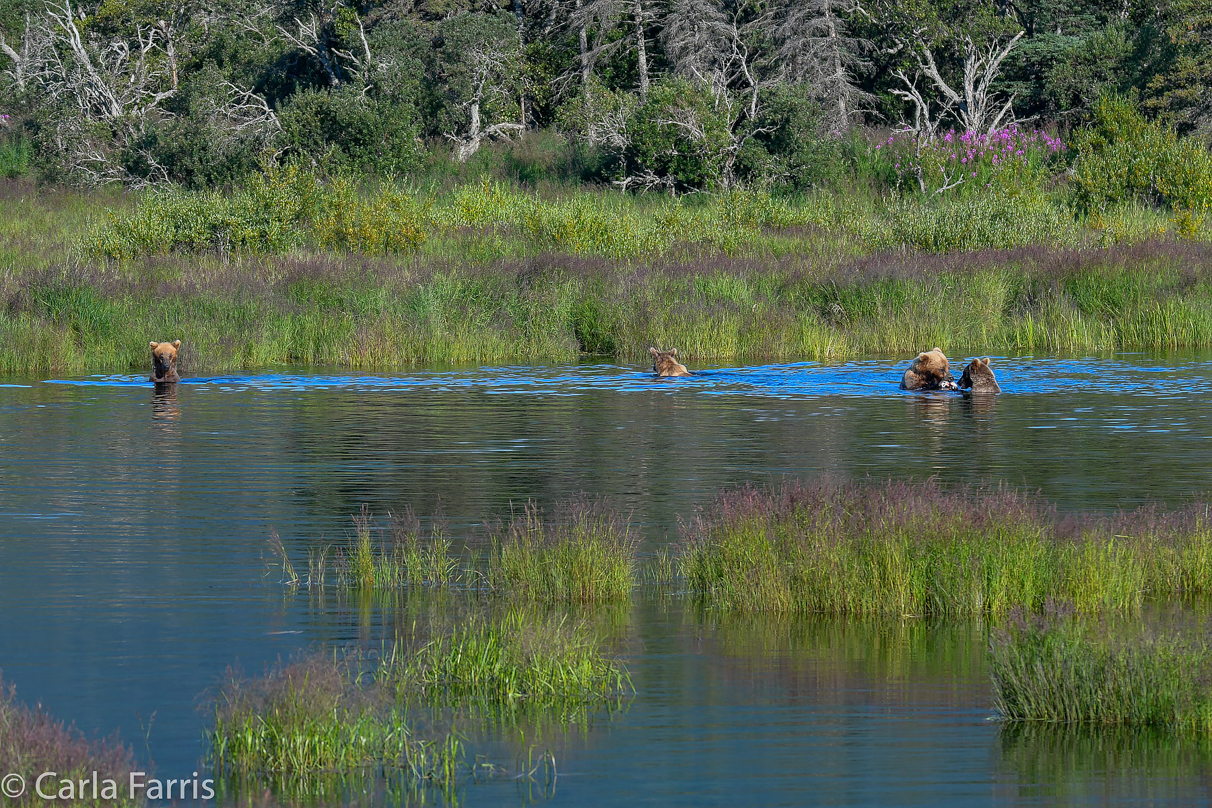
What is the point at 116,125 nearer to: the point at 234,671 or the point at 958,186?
the point at 958,186

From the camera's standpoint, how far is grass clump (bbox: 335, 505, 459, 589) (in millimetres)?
10039

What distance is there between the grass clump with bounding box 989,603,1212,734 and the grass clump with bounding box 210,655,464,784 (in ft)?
8.65

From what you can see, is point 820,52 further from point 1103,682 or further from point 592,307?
point 1103,682

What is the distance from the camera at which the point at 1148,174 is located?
37125 mm

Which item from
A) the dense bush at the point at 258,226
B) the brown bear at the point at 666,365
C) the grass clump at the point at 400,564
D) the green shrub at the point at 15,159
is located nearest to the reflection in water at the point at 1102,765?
the grass clump at the point at 400,564

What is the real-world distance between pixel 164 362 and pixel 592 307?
8013mm

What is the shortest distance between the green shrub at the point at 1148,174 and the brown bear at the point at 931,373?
16.2 metres

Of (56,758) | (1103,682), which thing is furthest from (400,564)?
(1103,682)

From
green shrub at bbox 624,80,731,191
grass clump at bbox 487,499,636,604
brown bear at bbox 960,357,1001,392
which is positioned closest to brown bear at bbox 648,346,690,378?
brown bear at bbox 960,357,1001,392

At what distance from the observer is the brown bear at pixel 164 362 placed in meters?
22.5

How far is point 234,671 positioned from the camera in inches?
305

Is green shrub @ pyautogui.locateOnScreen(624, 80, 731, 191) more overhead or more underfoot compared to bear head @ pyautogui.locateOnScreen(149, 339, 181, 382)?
more overhead

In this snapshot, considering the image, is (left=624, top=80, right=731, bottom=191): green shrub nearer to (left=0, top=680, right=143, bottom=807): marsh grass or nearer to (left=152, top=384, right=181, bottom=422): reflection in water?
(left=152, top=384, right=181, bottom=422): reflection in water

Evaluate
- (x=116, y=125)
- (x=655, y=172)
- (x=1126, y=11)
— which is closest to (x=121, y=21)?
(x=116, y=125)
